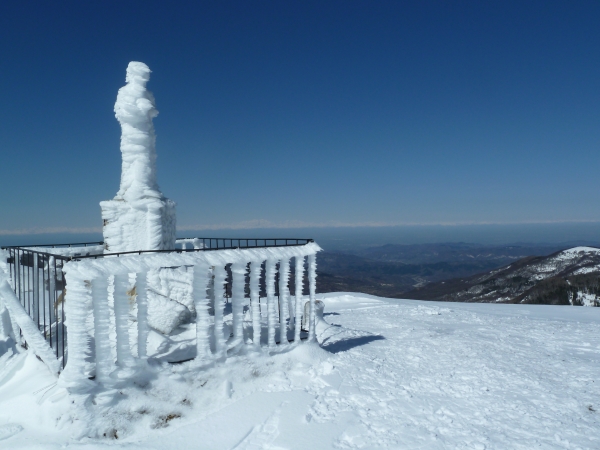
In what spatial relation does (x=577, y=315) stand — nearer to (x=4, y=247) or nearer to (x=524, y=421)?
(x=524, y=421)

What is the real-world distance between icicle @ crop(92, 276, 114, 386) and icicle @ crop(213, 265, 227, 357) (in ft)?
6.11

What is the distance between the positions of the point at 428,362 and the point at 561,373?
288 centimetres

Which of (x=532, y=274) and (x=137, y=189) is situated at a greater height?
(x=137, y=189)

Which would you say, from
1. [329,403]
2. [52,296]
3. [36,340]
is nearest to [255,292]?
[329,403]

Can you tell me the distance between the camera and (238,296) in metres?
7.47

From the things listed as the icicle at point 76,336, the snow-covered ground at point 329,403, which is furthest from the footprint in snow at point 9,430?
the icicle at point 76,336

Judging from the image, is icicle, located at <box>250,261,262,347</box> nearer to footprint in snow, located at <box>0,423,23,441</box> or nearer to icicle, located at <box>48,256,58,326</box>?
icicle, located at <box>48,256,58,326</box>

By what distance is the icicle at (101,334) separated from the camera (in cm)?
577

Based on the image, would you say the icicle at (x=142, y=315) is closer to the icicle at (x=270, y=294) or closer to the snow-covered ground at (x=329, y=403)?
the snow-covered ground at (x=329, y=403)

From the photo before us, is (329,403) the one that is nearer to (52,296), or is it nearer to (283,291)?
(283,291)

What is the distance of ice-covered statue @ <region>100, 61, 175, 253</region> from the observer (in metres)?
9.51

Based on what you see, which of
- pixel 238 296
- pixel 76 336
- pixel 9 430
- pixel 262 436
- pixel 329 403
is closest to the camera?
pixel 9 430

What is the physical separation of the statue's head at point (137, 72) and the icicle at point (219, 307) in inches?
249

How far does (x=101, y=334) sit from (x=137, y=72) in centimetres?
737
